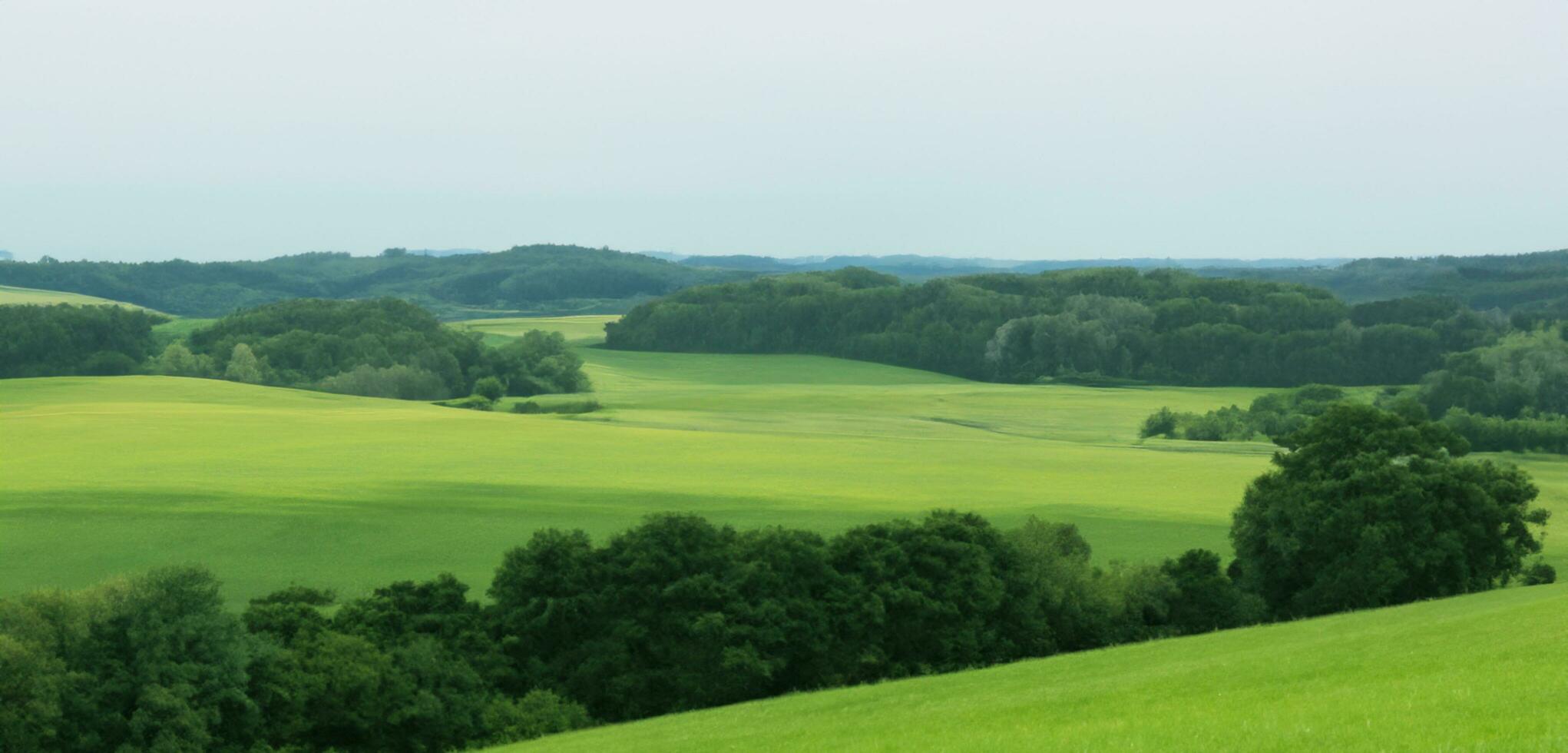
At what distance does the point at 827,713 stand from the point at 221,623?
12622 millimetres

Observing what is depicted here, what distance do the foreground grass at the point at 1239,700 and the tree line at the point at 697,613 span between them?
300 centimetres

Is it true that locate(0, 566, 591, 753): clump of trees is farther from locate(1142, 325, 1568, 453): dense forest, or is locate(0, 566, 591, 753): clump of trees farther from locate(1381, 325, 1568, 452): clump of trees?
locate(1381, 325, 1568, 452): clump of trees

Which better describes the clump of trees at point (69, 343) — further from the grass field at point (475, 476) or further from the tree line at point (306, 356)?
the grass field at point (475, 476)

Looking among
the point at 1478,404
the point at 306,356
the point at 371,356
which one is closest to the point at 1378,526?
the point at 1478,404

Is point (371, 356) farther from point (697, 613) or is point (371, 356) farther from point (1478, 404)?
point (697, 613)

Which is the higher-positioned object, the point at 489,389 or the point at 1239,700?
the point at 1239,700

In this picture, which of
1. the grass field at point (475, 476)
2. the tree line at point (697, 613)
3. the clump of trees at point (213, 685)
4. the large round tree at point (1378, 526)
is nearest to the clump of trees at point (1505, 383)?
the grass field at point (475, 476)

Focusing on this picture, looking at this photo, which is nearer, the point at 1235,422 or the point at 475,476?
the point at 475,476

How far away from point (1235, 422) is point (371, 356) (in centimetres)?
8074

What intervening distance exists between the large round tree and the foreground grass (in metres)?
4.27

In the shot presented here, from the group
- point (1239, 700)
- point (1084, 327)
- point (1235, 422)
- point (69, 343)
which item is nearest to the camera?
point (1239, 700)

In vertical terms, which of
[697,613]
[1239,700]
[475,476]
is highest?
[1239,700]

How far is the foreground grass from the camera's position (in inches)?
554

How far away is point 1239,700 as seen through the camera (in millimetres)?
18156
